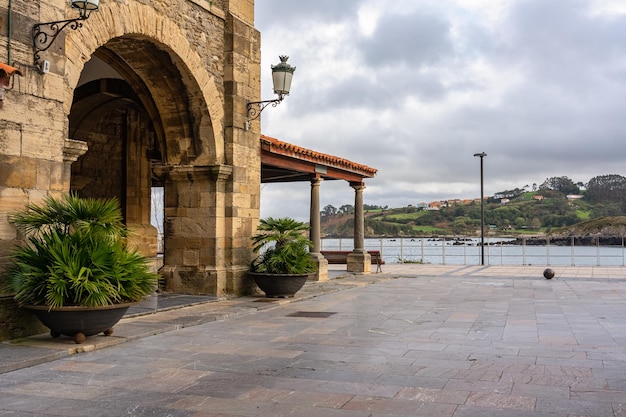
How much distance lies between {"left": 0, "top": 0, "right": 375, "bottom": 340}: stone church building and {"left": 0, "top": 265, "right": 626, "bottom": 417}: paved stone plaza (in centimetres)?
140

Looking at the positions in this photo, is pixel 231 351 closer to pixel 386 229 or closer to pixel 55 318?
pixel 55 318

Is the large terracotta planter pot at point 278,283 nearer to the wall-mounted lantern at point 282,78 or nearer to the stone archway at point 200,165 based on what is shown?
the stone archway at point 200,165

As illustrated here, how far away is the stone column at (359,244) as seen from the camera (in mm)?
17016

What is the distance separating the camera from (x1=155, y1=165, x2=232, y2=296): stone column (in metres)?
10.0

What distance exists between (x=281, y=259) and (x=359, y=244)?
735 centimetres

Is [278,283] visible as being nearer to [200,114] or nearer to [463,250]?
[200,114]

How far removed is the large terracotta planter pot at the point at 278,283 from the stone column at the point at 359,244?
694 centimetres

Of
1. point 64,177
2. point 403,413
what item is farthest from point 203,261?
point 403,413

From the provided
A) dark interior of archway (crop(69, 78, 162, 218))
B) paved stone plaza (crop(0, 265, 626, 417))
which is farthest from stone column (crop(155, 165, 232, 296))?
dark interior of archway (crop(69, 78, 162, 218))

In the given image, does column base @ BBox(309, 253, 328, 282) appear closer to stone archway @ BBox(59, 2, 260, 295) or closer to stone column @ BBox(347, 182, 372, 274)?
stone column @ BBox(347, 182, 372, 274)

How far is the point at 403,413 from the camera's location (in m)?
3.79

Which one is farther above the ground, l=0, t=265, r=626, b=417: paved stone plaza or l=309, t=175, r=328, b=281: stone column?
l=309, t=175, r=328, b=281: stone column

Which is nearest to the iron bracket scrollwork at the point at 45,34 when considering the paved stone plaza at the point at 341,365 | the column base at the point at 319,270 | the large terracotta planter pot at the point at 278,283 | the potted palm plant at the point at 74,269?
the potted palm plant at the point at 74,269

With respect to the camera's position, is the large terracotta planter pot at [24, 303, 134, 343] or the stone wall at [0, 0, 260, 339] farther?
the stone wall at [0, 0, 260, 339]
